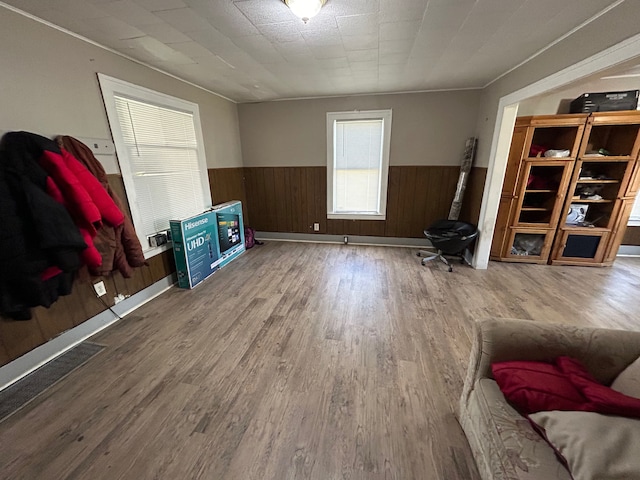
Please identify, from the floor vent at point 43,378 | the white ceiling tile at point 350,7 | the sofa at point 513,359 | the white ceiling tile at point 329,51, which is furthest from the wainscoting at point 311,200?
the sofa at point 513,359

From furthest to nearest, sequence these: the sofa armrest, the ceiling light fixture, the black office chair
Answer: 1. the black office chair
2. the ceiling light fixture
3. the sofa armrest

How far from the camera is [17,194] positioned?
5.33 feet

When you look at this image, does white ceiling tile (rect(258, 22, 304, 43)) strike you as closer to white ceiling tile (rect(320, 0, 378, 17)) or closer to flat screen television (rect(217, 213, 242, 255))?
white ceiling tile (rect(320, 0, 378, 17))

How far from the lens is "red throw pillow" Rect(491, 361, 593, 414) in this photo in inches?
39.0

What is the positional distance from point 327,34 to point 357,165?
239 centimetres

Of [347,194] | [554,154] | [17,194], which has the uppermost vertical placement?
[554,154]

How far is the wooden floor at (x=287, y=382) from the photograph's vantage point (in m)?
1.31

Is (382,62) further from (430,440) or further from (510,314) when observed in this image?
(430,440)

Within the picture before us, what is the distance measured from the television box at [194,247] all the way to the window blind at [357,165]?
2138mm

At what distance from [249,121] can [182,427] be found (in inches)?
169

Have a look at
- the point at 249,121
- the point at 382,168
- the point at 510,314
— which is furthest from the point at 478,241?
the point at 249,121

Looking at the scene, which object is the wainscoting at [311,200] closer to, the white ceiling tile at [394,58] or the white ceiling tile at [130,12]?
the white ceiling tile at [394,58]

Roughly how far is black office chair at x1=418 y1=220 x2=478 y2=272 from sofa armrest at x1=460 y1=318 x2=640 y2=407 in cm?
225

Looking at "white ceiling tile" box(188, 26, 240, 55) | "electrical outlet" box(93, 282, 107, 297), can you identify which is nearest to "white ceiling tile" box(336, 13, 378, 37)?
Result: "white ceiling tile" box(188, 26, 240, 55)
